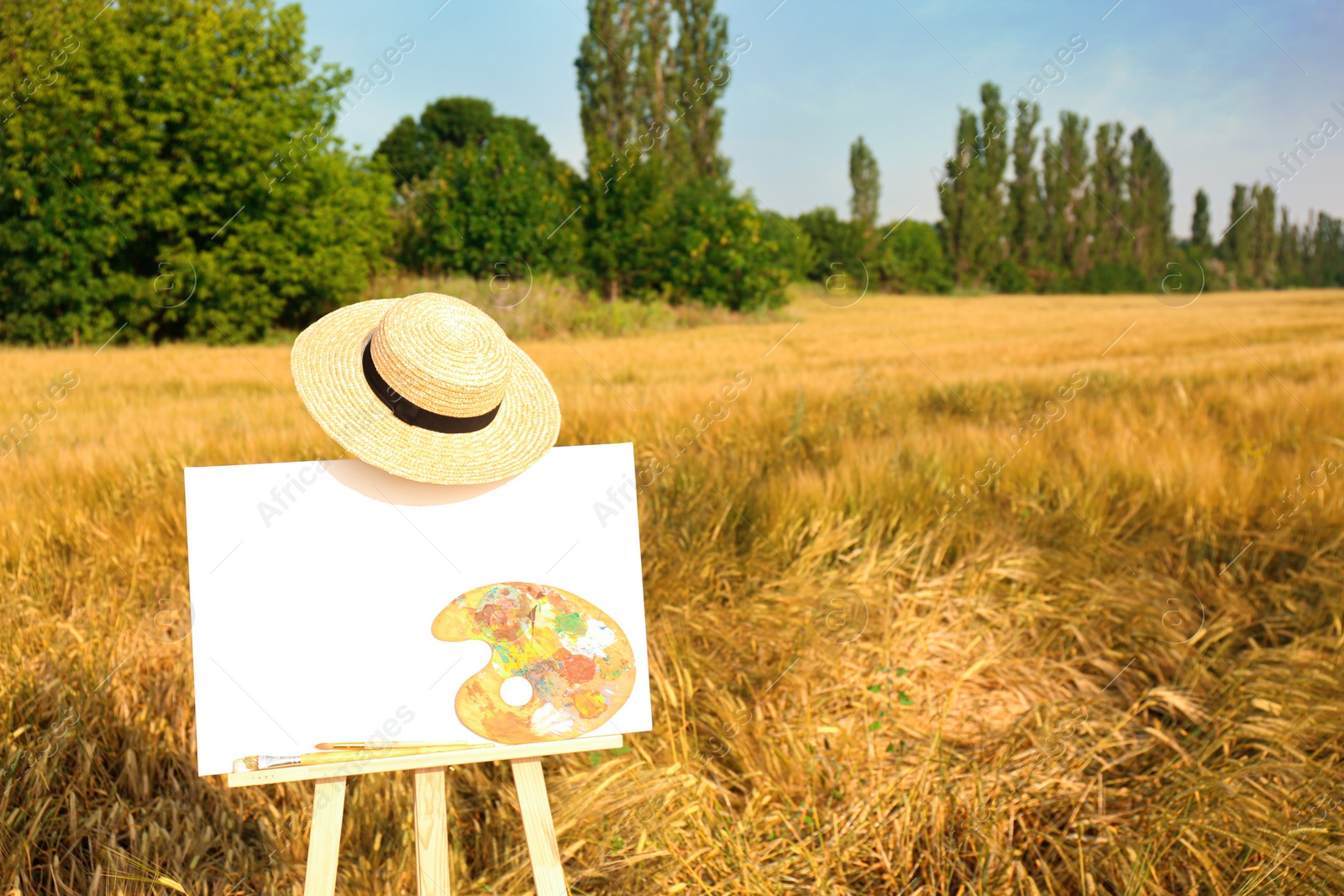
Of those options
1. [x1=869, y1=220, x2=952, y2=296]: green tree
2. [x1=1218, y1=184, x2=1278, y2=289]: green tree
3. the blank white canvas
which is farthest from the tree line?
[x1=1218, y1=184, x2=1278, y2=289]: green tree

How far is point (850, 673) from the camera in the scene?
256 centimetres

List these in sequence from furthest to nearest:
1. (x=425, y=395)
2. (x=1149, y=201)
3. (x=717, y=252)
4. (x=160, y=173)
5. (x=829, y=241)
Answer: (x=1149, y=201) → (x=829, y=241) → (x=717, y=252) → (x=160, y=173) → (x=425, y=395)

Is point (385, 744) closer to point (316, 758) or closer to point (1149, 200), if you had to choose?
point (316, 758)

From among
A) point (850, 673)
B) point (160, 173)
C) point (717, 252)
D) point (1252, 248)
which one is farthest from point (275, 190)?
point (1252, 248)

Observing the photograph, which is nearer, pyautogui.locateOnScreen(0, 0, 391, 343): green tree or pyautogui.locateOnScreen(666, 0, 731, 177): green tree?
pyautogui.locateOnScreen(0, 0, 391, 343): green tree

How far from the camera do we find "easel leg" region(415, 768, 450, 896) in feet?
5.19

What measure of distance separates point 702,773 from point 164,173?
55.2 feet

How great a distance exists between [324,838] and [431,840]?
0.18m

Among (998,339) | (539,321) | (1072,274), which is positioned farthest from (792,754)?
(1072,274)

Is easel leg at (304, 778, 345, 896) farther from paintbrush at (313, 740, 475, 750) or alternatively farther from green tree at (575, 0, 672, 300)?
green tree at (575, 0, 672, 300)

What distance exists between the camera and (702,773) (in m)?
2.28

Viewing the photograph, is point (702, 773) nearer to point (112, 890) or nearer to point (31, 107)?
point (112, 890)

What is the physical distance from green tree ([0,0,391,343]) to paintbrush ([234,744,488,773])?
15675mm

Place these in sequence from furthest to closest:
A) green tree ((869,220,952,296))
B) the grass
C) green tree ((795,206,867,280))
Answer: green tree ((869,220,952,296)), green tree ((795,206,867,280)), the grass
